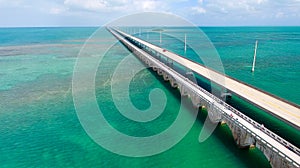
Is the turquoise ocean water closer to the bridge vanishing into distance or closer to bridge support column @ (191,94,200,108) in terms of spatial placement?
bridge support column @ (191,94,200,108)

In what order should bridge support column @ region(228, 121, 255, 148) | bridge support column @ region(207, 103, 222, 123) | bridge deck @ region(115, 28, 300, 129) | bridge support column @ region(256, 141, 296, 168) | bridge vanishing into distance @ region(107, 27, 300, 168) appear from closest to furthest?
bridge support column @ region(256, 141, 296, 168) < bridge vanishing into distance @ region(107, 27, 300, 168) < bridge support column @ region(228, 121, 255, 148) < bridge deck @ region(115, 28, 300, 129) < bridge support column @ region(207, 103, 222, 123)

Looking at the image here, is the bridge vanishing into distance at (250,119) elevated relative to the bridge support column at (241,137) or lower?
elevated

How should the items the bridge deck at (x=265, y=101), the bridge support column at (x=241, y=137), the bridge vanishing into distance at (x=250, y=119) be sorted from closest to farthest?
the bridge vanishing into distance at (x=250, y=119), the bridge support column at (x=241, y=137), the bridge deck at (x=265, y=101)

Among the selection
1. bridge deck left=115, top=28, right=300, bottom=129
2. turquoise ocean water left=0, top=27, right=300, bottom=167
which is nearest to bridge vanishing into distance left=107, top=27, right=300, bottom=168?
bridge deck left=115, top=28, right=300, bottom=129

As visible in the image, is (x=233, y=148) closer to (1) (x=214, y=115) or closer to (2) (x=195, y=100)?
(1) (x=214, y=115)

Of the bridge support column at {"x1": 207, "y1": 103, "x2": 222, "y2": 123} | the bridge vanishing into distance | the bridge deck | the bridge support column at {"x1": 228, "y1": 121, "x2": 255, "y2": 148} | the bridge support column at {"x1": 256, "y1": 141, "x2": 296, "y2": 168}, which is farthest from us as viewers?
the bridge support column at {"x1": 207, "y1": 103, "x2": 222, "y2": 123}

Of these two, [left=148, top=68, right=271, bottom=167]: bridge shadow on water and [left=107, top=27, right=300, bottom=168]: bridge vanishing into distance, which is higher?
[left=107, top=27, right=300, bottom=168]: bridge vanishing into distance

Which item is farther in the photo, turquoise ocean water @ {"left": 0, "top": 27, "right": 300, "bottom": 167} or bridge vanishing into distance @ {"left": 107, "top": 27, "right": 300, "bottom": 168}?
turquoise ocean water @ {"left": 0, "top": 27, "right": 300, "bottom": 167}

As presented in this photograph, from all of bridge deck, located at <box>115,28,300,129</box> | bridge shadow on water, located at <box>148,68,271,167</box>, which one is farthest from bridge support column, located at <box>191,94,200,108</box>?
bridge deck, located at <box>115,28,300,129</box>

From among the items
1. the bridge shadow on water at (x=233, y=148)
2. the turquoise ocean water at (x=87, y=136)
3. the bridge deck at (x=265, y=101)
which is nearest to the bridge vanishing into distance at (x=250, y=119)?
the bridge deck at (x=265, y=101)

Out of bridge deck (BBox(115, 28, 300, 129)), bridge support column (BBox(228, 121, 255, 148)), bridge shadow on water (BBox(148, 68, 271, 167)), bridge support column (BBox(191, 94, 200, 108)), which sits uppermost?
bridge deck (BBox(115, 28, 300, 129))

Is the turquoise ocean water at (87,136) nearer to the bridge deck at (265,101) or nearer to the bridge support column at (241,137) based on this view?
the bridge support column at (241,137)
